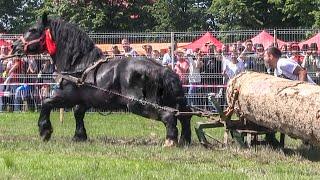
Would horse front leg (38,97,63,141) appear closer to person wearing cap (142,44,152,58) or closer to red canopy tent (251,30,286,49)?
person wearing cap (142,44,152,58)

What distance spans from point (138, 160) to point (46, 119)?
124 inches

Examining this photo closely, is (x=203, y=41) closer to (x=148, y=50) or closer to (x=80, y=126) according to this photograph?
(x=148, y=50)

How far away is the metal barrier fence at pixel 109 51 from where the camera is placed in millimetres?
19078

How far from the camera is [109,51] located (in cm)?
1908

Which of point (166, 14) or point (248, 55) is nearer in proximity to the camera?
point (248, 55)

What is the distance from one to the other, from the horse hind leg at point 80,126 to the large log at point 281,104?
2.89m

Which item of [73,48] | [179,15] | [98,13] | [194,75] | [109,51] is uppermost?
[179,15]

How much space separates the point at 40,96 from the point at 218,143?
32.9 ft

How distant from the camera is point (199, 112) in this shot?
10.7 metres

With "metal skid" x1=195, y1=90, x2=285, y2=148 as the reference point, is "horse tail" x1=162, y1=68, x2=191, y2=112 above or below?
above

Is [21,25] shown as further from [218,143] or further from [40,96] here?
[218,143]

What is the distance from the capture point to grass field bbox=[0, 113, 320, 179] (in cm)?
789

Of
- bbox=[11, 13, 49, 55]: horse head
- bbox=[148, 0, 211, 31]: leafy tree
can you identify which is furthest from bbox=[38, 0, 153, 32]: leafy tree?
bbox=[11, 13, 49, 55]: horse head

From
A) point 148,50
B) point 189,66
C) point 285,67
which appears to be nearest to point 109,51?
point 148,50
